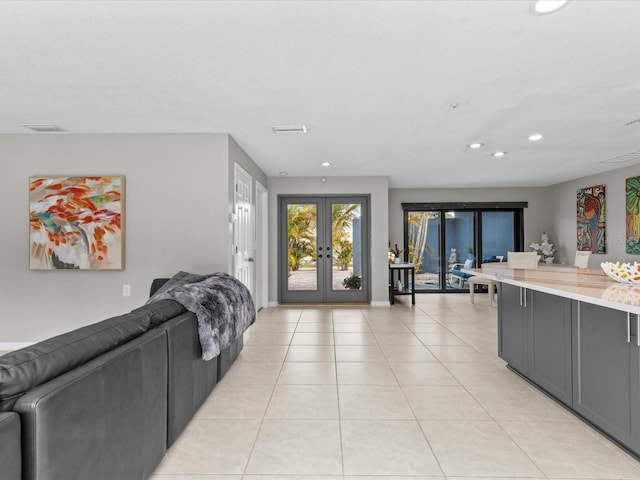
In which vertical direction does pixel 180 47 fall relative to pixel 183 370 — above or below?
above

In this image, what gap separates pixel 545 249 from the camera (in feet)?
24.9

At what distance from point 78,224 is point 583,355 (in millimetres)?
4614

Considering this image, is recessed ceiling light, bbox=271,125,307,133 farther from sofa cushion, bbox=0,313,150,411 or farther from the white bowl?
the white bowl

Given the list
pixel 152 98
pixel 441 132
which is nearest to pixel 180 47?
pixel 152 98

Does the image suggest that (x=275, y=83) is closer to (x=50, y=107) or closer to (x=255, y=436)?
(x=50, y=107)

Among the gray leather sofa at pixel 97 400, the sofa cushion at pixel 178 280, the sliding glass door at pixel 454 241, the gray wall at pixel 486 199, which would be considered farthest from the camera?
the sliding glass door at pixel 454 241

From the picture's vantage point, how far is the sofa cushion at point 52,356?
1.09 m

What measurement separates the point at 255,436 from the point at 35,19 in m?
2.66

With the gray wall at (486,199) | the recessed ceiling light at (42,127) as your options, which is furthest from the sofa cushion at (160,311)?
the gray wall at (486,199)

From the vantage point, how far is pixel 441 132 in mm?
3955

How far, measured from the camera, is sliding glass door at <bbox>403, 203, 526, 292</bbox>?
8.06 metres

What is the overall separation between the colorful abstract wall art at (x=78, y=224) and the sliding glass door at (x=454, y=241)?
19.2ft

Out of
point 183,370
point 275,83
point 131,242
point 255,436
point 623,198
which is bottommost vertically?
point 255,436

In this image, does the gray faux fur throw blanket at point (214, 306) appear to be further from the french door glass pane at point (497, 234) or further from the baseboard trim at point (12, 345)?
the french door glass pane at point (497, 234)
